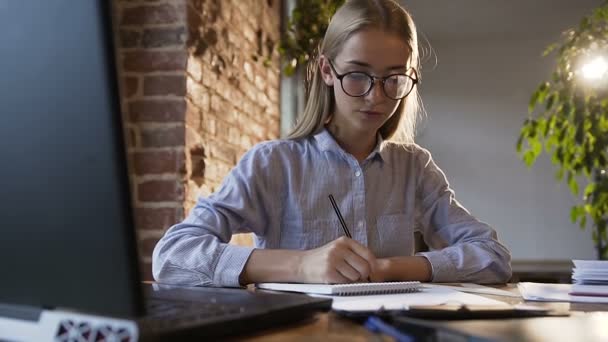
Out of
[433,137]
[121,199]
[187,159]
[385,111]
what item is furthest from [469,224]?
[433,137]

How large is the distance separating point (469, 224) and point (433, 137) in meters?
4.40

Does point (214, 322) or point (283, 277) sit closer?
point (214, 322)

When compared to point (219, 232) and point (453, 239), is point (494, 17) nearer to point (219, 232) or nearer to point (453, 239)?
point (453, 239)

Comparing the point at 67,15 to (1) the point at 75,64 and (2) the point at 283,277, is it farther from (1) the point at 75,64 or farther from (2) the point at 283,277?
(2) the point at 283,277

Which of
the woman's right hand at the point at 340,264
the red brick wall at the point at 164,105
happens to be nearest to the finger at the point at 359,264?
the woman's right hand at the point at 340,264

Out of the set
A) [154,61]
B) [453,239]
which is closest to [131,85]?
[154,61]

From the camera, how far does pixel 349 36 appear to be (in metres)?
1.35

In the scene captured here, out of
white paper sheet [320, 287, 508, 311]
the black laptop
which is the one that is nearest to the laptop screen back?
the black laptop

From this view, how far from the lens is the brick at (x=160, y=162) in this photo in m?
1.85

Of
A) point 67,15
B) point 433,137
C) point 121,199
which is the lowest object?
point 433,137

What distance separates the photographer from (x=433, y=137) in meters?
5.69

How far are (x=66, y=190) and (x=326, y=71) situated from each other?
1.08 meters

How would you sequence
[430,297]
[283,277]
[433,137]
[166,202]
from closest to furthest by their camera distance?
[430,297] < [283,277] < [166,202] < [433,137]

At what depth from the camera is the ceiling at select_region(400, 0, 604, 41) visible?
4863mm
